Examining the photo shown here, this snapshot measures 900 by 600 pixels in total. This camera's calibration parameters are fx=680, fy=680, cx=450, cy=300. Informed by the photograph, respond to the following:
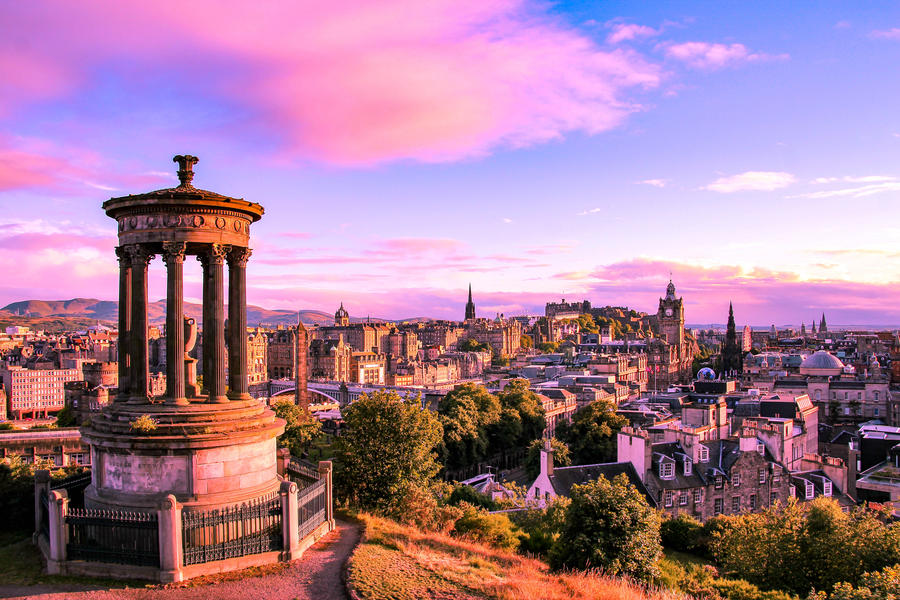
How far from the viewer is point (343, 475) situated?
24938 mm

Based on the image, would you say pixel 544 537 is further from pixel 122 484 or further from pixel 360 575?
pixel 122 484

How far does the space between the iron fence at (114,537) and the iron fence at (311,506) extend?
3341 millimetres

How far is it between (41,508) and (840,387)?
8903 cm

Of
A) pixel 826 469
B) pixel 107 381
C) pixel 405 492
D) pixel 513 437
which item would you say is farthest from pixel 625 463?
pixel 107 381

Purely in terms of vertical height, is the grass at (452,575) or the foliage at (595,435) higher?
the grass at (452,575)

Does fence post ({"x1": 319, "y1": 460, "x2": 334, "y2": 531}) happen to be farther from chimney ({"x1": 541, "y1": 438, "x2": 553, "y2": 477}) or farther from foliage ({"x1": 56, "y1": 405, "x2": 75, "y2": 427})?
foliage ({"x1": 56, "y1": 405, "x2": 75, "y2": 427})

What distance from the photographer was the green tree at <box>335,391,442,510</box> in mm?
24719

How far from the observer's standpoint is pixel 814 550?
71.6 feet

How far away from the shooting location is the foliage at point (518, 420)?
6850 cm

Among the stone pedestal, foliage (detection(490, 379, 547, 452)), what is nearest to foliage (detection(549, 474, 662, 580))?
the stone pedestal

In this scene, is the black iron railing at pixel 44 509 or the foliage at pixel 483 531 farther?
the foliage at pixel 483 531

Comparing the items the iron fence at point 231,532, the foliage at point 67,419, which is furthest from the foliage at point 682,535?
the foliage at point 67,419

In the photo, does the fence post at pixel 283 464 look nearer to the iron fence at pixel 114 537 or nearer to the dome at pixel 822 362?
the iron fence at pixel 114 537

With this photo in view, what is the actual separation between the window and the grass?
21489mm
